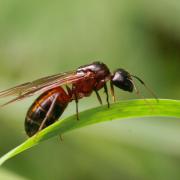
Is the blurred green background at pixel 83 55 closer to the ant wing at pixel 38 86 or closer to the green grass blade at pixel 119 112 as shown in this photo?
the ant wing at pixel 38 86

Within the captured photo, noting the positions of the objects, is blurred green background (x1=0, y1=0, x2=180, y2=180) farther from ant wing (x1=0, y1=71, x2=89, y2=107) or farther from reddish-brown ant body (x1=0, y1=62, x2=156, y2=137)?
ant wing (x1=0, y1=71, x2=89, y2=107)

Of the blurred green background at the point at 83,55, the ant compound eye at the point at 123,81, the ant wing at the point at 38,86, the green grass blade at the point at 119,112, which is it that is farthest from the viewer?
the blurred green background at the point at 83,55

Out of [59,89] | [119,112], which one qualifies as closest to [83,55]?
[59,89]

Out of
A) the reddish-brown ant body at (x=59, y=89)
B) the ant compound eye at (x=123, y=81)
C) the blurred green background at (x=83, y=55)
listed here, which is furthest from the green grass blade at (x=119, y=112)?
the blurred green background at (x=83, y=55)

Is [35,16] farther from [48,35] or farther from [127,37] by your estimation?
[127,37]

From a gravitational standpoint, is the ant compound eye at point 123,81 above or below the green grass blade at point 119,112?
below

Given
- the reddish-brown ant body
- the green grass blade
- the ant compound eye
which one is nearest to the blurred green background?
the reddish-brown ant body

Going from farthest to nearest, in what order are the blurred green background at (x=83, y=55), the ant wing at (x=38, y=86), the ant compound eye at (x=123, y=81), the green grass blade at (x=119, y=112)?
the blurred green background at (x=83, y=55) → the ant compound eye at (x=123, y=81) → the ant wing at (x=38, y=86) → the green grass blade at (x=119, y=112)

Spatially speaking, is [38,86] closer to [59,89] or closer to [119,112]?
[59,89]

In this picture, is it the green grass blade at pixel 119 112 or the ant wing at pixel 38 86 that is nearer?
the green grass blade at pixel 119 112
